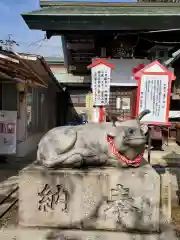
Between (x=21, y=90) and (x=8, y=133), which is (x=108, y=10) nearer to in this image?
(x=21, y=90)

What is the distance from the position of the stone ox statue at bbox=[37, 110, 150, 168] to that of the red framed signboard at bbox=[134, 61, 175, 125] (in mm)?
1435

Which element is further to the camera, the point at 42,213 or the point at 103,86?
the point at 103,86

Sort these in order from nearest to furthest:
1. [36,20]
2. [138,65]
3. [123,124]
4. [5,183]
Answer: [123,124]
[5,183]
[36,20]
[138,65]

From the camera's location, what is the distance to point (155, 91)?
5.03m

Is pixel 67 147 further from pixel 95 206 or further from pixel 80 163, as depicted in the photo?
pixel 95 206

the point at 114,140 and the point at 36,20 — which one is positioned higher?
the point at 36,20

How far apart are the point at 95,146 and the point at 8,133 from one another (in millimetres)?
5558

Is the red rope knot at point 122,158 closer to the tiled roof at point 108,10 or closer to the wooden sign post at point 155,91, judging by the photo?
the wooden sign post at point 155,91

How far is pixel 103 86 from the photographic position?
7.69 metres

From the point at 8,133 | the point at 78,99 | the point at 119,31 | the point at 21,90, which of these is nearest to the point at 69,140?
the point at 119,31

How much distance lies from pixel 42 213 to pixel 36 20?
5.08m

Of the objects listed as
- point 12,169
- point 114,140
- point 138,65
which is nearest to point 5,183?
point 12,169

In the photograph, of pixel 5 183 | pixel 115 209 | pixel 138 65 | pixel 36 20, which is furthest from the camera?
pixel 138 65

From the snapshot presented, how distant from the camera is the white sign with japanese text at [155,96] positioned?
5023 millimetres
